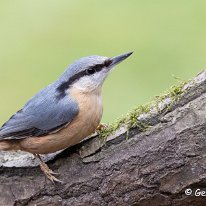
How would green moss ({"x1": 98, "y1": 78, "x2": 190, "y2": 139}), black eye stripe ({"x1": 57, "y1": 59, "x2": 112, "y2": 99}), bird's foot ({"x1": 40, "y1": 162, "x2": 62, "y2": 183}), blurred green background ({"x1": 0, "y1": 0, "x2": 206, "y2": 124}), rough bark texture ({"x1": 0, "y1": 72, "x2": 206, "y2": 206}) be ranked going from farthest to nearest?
blurred green background ({"x1": 0, "y1": 0, "x2": 206, "y2": 124}) → black eye stripe ({"x1": 57, "y1": 59, "x2": 112, "y2": 99}) → bird's foot ({"x1": 40, "y1": 162, "x2": 62, "y2": 183}) → green moss ({"x1": 98, "y1": 78, "x2": 190, "y2": 139}) → rough bark texture ({"x1": 0, "y1": 72, "x2": 206, "y2": 206})

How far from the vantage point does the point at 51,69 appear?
771 cm

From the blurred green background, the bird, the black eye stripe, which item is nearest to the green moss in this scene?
the bird

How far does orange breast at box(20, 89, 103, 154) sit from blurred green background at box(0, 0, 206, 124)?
2.53 metres

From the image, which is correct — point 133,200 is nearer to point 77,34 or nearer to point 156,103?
point 156,103

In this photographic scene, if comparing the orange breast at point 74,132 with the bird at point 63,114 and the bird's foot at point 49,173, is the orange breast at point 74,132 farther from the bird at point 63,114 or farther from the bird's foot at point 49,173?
the bird's foot at point 49,173

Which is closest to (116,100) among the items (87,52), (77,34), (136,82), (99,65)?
(136,82)

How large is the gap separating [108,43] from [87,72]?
3945 millimetres

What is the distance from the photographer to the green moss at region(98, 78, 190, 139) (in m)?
3.84

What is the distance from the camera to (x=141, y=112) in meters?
3.94

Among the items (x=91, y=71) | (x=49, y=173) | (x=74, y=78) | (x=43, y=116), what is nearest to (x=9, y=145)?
(x=43, y=116)

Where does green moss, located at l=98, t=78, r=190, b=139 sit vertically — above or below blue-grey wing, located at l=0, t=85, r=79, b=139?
below

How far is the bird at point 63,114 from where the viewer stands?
4086mm

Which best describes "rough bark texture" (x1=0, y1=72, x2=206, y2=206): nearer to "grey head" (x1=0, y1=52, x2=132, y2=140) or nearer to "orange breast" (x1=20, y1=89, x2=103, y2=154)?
"orange breast" (x1=20, y1=89, x2=103, y2=154)

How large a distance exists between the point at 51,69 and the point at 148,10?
1533mm
